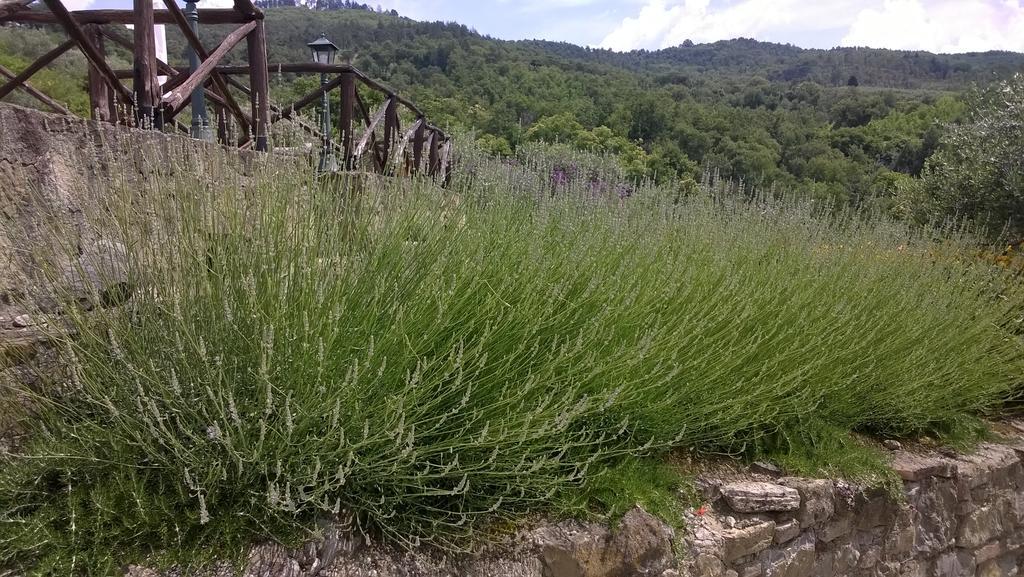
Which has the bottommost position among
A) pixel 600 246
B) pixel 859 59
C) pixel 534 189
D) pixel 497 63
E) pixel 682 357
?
pixel 682 357

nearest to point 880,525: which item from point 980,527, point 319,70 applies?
point 980,527

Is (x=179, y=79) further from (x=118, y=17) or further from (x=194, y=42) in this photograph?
(x=118, y=17)

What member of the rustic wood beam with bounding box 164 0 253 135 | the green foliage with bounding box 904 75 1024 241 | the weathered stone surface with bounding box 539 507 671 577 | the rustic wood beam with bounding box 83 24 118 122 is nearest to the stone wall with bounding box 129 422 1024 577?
the weathered stone surface with bounding box 539 507 671 577

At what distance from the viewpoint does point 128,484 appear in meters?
1.71

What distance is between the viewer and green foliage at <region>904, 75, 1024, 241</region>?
6273 millimetres

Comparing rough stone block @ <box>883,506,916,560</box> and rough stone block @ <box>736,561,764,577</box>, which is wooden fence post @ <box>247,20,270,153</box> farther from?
rough stone block @ <box>883,506,916,560</box>

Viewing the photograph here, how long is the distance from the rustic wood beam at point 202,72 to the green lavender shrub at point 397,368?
0.69 metres

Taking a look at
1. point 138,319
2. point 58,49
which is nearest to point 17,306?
point 138,319

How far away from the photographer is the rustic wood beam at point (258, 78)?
3.04 metres

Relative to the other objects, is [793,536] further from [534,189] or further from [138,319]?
[138,319]

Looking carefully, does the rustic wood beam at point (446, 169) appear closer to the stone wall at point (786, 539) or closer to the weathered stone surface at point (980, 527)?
the stone wall at point (786, 539)

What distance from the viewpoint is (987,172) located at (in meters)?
6.55

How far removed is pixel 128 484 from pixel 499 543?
1.16 meters

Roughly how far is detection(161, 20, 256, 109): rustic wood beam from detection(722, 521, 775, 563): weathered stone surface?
9.89 ft
